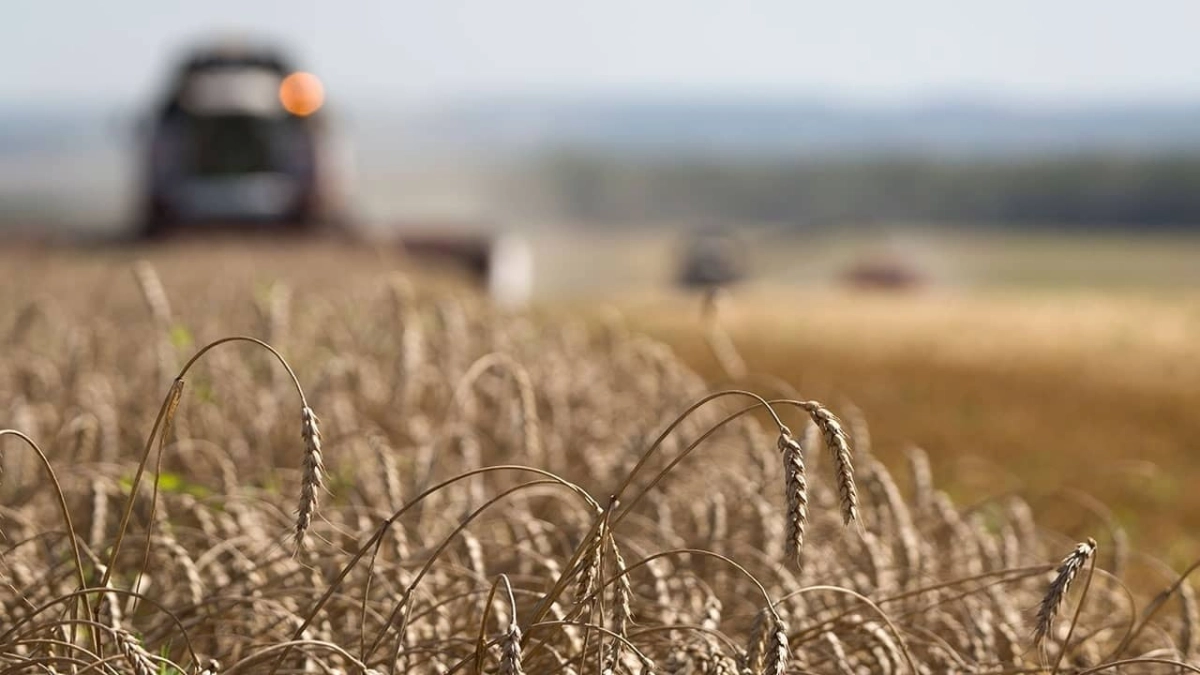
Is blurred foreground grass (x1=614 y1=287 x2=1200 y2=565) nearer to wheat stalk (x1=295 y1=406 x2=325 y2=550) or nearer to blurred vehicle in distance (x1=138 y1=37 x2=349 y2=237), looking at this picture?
wheat stalk (x1=295 y1=406 x2=325 y2=550)

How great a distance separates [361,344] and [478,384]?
4.39 ft

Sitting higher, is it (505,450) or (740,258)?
(505,450)

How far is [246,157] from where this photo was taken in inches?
725

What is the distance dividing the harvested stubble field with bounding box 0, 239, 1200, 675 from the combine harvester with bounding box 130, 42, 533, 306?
36.3 feet

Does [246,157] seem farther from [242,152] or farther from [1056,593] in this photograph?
[1056,593]

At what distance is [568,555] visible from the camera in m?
3.68

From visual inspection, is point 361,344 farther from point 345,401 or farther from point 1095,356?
point 1095,356

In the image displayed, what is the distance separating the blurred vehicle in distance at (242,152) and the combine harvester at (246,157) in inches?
0.4

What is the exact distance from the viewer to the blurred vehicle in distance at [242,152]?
704 inches

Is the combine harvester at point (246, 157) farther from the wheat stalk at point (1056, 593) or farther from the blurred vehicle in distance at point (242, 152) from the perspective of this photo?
the wheat stalk at point (1056, 593)

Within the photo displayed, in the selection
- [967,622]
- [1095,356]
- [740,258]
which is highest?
[967,622]

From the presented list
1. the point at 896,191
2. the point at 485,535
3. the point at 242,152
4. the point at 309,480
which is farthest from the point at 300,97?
the point at 896,191

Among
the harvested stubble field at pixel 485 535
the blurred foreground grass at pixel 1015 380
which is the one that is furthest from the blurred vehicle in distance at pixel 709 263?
the harvested stubble field at pixel 485 535

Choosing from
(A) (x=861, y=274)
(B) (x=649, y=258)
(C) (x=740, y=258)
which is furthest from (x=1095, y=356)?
(B) (x=649, y=258)
